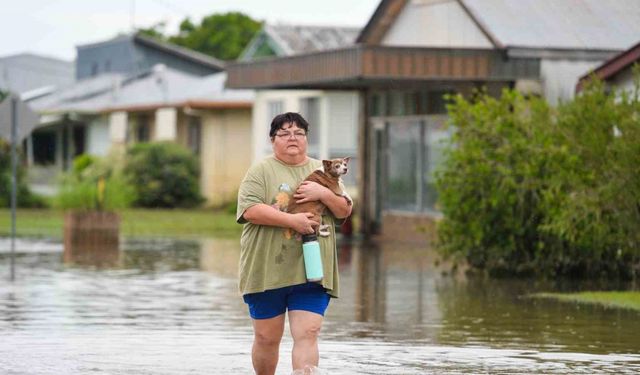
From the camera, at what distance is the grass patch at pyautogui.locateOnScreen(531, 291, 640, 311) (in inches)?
690

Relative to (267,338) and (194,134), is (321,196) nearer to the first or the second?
(267,338)

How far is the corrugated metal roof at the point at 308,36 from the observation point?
43.9 meters

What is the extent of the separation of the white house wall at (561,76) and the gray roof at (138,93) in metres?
21.0

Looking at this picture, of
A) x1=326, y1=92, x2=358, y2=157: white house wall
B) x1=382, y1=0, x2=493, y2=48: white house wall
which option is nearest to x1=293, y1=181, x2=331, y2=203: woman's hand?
x1=382, y1=0, x2=493, y2=48: white house wall

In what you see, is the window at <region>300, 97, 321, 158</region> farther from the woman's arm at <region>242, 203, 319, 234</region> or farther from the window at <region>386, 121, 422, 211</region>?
the woman's arm at <region>242, 203, 319, 234</region>

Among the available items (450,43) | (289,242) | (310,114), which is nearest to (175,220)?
(310,114)

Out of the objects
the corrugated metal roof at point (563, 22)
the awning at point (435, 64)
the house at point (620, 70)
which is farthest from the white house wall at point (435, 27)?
the house at point (620, 70)

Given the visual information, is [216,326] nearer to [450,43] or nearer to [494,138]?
[494,138]

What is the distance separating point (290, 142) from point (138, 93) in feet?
161

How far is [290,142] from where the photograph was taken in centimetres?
997

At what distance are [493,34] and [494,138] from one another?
706cm

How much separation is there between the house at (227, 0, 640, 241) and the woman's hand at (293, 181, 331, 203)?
1831cm

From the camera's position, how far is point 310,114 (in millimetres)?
41219

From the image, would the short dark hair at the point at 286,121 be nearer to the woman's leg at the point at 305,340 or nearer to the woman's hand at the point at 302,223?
the woman's hand at the point at 302,223
